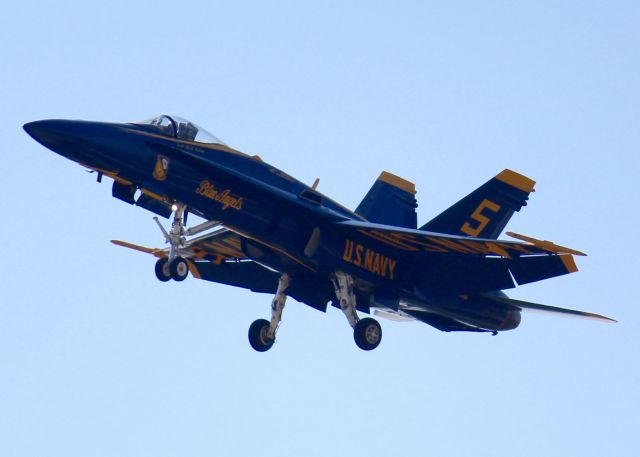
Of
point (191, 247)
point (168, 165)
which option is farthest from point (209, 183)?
point (191, 247)

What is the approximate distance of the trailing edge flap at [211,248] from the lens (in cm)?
3152

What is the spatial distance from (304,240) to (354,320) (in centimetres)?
207

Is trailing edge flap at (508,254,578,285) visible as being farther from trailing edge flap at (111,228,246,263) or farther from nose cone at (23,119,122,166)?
nose cone at (23,119,122,166)

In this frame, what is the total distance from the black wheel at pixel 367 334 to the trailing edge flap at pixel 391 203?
3.65 meters

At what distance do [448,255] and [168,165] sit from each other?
6091 millimetres

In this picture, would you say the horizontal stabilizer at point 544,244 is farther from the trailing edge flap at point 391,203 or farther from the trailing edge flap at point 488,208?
the trailing edge flap at point 391,203

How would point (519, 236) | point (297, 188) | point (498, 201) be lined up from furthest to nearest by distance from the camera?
point (498, 201)
point (297, 188)
point (519, 236)

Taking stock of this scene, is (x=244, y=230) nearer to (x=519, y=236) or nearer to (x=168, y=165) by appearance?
(x=168, y=165)

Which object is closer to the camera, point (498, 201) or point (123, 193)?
point (123, 193)

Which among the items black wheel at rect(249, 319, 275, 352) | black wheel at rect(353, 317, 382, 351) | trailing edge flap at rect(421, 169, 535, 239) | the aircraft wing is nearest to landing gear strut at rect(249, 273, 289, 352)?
black wheel at rect(249, 319, 275, 352)

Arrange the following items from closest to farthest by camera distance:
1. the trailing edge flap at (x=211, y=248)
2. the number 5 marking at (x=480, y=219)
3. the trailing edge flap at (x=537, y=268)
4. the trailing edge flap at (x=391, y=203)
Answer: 1. the trailing edge flap at (x=537, y=268)
2. the trailing edge flap at (x=211, y=248)
3. the number 5 marking at (x=480, y=219)
4. the trailing edge flap at (x=391, y=203)

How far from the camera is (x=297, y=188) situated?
29.9 m

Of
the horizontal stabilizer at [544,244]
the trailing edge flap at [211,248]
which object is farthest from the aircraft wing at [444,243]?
the trailing edge flap at [211,248]

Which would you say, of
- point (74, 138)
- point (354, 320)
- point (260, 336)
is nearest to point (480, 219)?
point (354, 320)
